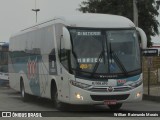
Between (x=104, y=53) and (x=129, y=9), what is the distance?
3324 centimetres

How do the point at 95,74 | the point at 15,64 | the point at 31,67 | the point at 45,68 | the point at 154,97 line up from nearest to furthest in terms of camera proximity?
the point at 95,74 → the point at 45,68 → the point at 31,67 → the point at 154,97 → the point at 15,64

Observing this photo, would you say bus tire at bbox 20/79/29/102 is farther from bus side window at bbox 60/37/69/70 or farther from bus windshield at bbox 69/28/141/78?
bus windshield at bbox 69/28/141/78

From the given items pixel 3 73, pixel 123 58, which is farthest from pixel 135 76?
pixel 3 73

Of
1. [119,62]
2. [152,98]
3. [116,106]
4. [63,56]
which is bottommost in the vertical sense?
[152,98]

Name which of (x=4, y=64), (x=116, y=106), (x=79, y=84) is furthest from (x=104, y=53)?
(x=4, y=64)

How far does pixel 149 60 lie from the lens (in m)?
27.2

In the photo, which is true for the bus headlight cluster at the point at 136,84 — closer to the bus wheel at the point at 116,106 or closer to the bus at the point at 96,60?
the bus at the point at 96,60

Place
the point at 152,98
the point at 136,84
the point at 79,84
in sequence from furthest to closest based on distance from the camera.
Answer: the point at 152,98, the point at 136,84, the point at 79,84

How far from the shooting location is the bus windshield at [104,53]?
706 inches

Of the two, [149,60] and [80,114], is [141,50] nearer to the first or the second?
[80,114]

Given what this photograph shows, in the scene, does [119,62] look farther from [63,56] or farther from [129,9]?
[129,9]

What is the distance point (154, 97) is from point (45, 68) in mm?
6799

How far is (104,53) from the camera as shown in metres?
18.1

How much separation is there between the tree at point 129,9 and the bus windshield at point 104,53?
30.5m
